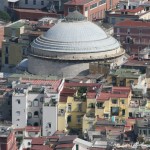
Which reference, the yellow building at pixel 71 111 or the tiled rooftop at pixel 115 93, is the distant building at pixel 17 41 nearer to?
the tiled rooftop at pixel 115 93

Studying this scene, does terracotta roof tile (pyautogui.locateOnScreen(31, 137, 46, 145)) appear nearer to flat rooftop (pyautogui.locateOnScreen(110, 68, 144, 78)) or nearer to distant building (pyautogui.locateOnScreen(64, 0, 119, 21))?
flat rooftop (pyautogui.locateOnScreen(110, 68, 144, 78))

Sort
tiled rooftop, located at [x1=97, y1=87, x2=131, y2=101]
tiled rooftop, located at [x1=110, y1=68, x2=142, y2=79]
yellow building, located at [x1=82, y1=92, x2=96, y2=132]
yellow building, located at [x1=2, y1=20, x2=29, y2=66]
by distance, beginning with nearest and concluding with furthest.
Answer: yellow building, located at [x1=82, y1=92, x2=96, y2=132] < tiled rooftop, located at [x1=97, y1=87, x2=131, y2=101] < tiled rooftop, located at [x1=110, y1=68, x2=142, y2=79] < yellow building, located at [x1=2, y1=20, x2=29, y2=66]

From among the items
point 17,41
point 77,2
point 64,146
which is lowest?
point 64,146

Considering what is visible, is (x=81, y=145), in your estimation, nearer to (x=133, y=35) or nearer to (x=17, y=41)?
(x=17, y=41)

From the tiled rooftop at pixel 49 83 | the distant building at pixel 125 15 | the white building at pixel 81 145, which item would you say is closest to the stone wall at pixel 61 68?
the tiled rooftop at pixel 49 83

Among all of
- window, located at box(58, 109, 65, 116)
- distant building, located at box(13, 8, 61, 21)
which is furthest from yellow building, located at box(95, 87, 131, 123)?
distant building, located at box(13, 8, 61, 21)

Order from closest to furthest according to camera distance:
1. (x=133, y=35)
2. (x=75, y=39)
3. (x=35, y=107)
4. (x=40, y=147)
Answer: (x=40, y=147) → (x=35, y=107) → (x=75, y=39) → (x=133, y=35)

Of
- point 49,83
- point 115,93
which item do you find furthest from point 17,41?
point 115,93

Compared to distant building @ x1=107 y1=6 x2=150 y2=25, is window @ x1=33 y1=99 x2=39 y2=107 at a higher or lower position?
lower
